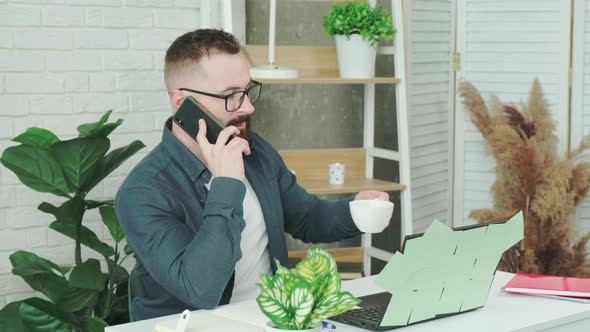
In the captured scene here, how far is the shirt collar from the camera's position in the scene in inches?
84.3

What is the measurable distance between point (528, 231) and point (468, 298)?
234 centimetres

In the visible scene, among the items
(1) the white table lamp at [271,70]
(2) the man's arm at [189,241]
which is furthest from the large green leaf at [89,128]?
(2) the man's arm at [189,241]

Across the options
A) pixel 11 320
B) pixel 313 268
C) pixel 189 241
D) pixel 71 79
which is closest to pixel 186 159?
pixel 189 241

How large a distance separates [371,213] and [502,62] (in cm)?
262

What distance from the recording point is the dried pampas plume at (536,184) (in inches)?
157

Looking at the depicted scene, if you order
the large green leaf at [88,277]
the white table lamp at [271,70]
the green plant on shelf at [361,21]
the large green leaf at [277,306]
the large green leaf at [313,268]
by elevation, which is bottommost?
the large green leaf at [88,277]

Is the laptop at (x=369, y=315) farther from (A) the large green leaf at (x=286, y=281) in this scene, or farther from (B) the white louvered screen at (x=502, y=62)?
(B) the white louvered screen at (x=502, y=62)

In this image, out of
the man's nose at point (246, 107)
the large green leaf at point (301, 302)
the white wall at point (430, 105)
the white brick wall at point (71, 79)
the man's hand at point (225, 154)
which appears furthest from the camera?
the white wall at point (430, 105)

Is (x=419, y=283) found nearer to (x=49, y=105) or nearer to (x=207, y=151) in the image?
(x=207, y=151)

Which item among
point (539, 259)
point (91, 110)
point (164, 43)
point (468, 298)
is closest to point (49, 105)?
point (91, 110)

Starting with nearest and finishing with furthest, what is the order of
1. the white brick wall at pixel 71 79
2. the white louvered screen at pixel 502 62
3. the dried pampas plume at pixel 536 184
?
the white brick wall at pixel 71 79
the dried pampas plume at pixel 536 184
the white louvered screen at pixel 502 62

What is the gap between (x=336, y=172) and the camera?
3.80 metres

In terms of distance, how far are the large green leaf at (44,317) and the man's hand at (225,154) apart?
114cm

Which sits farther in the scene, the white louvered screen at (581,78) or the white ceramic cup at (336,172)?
the white louvered screen at (581,78)
